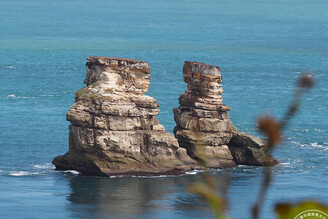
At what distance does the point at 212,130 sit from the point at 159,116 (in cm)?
2625

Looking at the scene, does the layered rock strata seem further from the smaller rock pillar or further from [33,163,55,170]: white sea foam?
[33,163,55,170]: white sea foam

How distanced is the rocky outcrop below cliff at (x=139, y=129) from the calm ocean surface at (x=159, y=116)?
1262 mm

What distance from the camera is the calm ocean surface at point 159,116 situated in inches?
2202

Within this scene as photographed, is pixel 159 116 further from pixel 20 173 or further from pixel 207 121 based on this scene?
pixel 20 173

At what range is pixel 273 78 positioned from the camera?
12588 centimetres

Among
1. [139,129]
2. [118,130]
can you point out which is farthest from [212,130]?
[118,130]

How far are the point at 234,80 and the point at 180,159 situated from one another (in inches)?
2350

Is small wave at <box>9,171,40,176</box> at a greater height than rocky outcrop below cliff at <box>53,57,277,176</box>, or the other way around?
rocky outcrop below cliff at <box>53,57,277,176</box>

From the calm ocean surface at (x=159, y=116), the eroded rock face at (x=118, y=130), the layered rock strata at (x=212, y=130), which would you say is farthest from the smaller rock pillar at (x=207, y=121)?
the eroded rock face at (x=118, y=130)

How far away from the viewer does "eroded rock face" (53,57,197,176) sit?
60938mm

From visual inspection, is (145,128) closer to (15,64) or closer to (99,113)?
(99,113)

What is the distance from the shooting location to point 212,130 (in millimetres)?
66438

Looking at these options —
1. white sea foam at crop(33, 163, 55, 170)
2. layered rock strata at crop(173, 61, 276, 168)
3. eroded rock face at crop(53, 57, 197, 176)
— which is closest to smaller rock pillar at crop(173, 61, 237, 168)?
layered rock strata at crop(173, 61, 276, 168)

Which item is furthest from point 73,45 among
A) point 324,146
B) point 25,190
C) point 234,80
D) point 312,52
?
point 25,190
